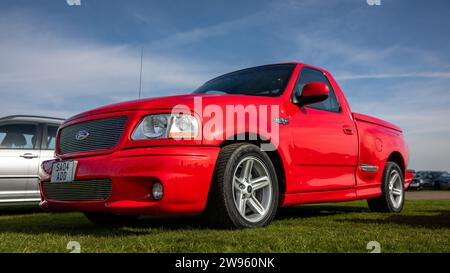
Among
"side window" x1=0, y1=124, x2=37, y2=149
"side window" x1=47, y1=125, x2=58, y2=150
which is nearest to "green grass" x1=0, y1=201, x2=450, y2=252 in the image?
→ "side window" x1=0, y1=124, x2=37, y2=149

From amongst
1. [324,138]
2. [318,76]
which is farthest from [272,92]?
[318,76]

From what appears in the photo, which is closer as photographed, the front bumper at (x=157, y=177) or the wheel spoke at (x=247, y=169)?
the front bumper at (x=157, y=177)

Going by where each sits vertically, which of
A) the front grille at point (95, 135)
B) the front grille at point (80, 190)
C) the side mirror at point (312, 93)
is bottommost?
the front grille at point (80, 190)

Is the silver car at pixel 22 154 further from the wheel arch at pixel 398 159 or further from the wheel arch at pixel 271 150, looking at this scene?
the wheel arch at pixel 398 159

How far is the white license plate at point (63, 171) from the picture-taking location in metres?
3.66

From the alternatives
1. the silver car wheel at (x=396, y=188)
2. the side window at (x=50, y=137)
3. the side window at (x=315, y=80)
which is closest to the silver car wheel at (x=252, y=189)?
the side window at (x=315, y=80)

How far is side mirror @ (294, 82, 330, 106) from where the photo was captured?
4348mm

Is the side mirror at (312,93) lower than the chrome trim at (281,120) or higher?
higher

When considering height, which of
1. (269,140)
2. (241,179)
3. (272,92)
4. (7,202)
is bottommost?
(7,202)

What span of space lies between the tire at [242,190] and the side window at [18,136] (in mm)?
4305
